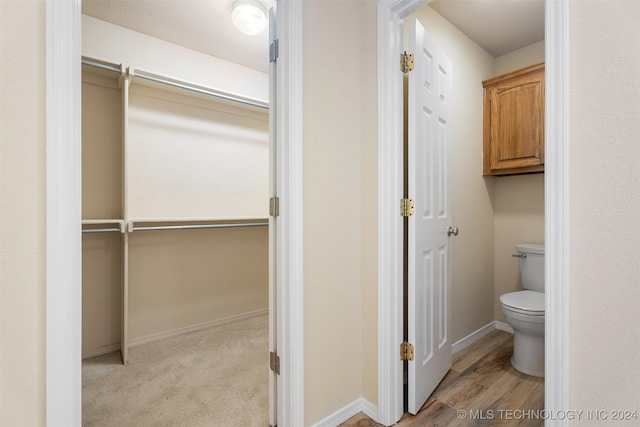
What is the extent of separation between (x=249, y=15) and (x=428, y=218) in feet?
5.80

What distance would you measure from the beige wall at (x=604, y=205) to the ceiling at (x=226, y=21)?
165 centimetres

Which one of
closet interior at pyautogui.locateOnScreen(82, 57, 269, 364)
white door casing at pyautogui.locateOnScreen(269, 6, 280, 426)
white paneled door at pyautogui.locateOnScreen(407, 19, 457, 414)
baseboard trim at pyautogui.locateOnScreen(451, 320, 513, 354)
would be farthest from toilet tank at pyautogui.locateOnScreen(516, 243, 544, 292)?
closet interior at pyautogui.locateOnScreen(82, 57, 269, 364)

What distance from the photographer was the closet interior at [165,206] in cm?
239

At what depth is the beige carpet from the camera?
5.56 ft

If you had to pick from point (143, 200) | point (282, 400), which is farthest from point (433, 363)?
point (143, 200)

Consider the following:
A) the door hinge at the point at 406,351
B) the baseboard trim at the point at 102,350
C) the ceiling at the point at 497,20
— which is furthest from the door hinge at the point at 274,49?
the baseboard trim at the point at 102,350

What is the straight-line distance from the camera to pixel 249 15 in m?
2.09

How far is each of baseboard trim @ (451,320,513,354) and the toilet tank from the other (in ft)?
1.60

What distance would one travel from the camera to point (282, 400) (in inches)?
→ 58.0

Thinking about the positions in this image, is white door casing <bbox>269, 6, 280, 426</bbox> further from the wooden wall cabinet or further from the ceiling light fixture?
the wooden wall cabinet

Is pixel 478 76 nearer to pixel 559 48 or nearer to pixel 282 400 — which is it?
pixel 559 48

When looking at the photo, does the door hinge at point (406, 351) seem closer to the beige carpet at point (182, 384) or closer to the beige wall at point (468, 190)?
the beige carpet at point (182, 384)

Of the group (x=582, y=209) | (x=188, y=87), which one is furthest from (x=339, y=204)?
(x=188, y=87)

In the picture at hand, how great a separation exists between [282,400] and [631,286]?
139 cm
